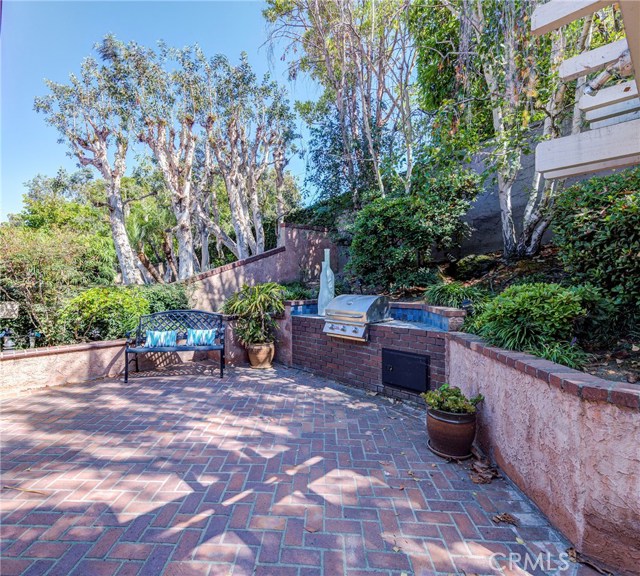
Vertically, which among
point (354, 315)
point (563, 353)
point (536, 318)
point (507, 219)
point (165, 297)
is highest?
point (507, 219)

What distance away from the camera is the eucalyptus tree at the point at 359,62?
6645mm

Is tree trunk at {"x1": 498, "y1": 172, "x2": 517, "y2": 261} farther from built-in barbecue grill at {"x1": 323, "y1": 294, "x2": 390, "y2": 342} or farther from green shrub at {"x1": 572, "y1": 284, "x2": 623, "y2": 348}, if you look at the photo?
green shrub at {"x1": 572, "y1": 284, "x2": 623, "y2": 348}

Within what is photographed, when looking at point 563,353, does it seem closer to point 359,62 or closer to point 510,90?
point 510,90

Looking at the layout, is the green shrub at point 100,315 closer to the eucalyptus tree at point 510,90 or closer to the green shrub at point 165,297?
the green shrub at point 165,297

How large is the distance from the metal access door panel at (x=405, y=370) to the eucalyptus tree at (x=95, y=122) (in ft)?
26.7

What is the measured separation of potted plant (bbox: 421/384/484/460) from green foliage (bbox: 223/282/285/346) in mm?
3607

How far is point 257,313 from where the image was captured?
19.0 feet

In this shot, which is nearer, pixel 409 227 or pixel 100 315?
pixel 100 315

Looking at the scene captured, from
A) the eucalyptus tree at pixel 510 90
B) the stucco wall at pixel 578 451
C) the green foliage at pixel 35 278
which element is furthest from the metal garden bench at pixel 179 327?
the eucalyptus tree at pixel 510 90

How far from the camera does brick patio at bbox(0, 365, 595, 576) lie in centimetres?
175

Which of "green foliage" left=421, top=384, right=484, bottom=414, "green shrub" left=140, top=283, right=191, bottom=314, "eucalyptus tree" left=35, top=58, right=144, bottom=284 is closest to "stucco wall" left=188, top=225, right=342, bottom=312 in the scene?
"green shrub" left=140, top=283, right=191, bottom=314

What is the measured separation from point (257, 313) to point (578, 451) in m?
4.84

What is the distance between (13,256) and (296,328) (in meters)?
4.50

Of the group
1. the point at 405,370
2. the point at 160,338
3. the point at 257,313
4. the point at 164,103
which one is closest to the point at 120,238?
the point at 164,103
